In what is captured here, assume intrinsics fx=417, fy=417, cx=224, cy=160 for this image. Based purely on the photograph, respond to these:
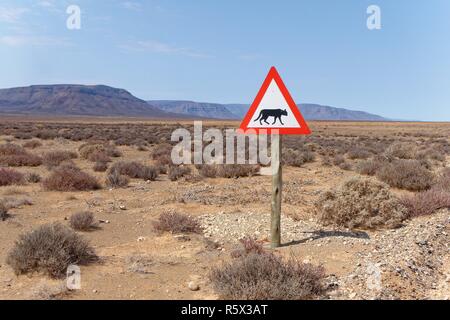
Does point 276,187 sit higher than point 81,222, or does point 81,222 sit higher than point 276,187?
point 276,187

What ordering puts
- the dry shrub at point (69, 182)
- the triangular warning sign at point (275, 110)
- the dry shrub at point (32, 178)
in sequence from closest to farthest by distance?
the triangular warning sign at point (275, 110) → the dry shrub at point (69, 182) → the dry shrub at point (32, 178)

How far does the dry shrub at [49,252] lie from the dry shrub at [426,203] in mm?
6149

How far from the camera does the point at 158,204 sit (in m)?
10.1

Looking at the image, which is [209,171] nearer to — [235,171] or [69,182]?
[235,171]

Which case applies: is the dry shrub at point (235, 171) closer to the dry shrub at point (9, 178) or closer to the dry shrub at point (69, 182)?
the dry shrub at point (69, 182)

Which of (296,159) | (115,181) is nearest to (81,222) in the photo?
(115,181)

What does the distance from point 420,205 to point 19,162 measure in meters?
14.6

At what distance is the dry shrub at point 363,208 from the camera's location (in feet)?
24.9

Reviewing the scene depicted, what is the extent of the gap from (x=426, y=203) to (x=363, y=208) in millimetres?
1655

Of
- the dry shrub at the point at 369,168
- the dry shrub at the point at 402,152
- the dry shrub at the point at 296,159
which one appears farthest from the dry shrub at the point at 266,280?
the dry shrub at the point at 402,152

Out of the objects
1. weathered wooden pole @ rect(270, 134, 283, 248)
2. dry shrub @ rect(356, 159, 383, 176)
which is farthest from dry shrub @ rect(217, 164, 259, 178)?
weathered wooden pole @ rect(270, 134, 283, 248)

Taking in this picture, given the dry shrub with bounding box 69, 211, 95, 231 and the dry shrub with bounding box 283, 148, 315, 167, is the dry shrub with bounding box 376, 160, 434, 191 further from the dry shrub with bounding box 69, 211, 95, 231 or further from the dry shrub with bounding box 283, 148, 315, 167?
the dry shrub with bounding box 69, 211, 95, 231

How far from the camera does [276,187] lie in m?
6.27
